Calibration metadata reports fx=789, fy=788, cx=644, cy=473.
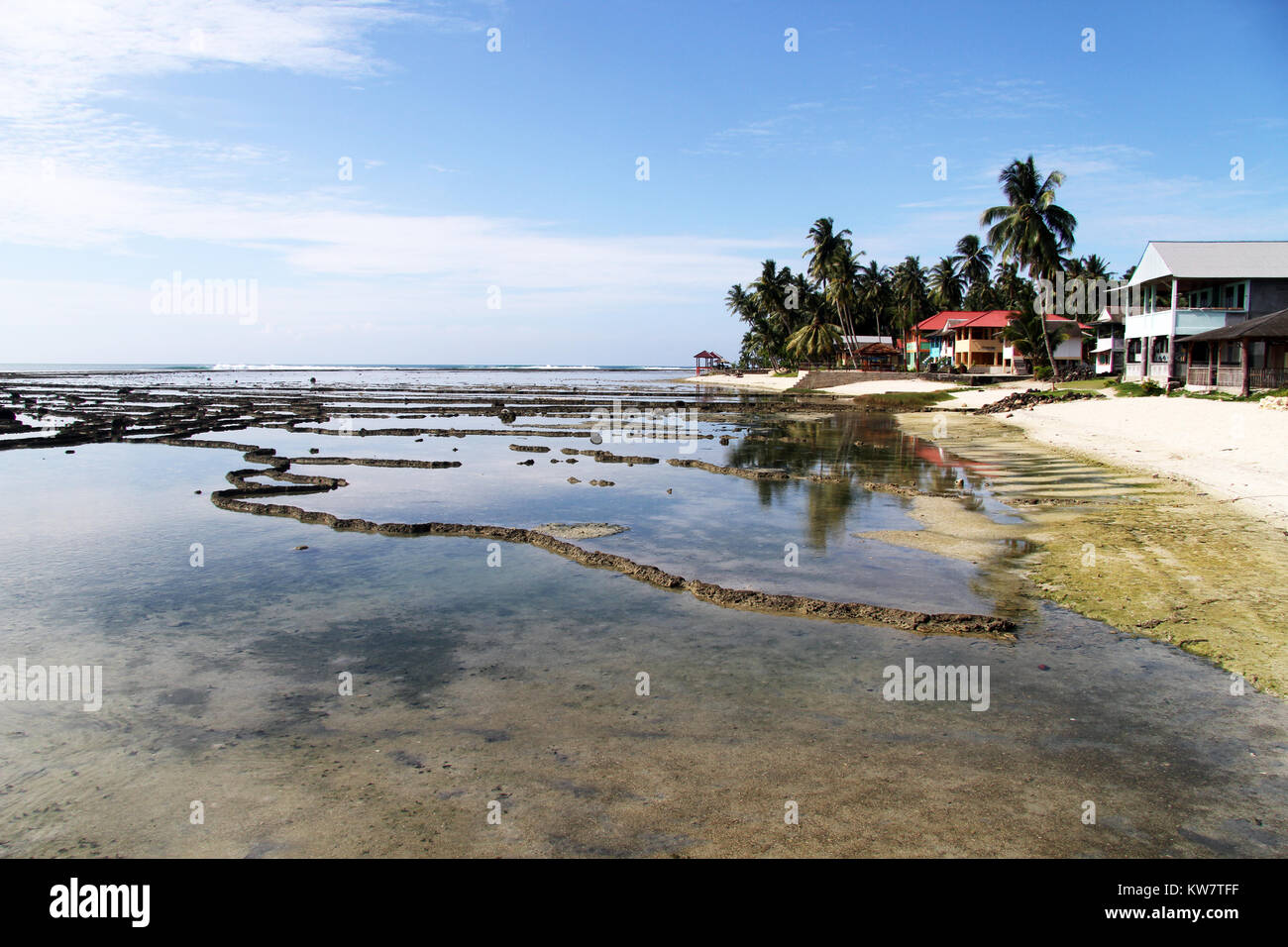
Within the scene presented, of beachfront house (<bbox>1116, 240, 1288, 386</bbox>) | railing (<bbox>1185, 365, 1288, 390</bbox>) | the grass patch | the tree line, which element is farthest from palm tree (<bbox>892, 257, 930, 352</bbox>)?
railing (<bbox>1185, 365, 1288, 390</bbox>)

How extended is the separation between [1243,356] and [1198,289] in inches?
460

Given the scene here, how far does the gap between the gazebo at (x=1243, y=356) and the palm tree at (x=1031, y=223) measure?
15.0 meters

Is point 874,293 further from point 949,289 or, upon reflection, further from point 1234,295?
point 1234,295

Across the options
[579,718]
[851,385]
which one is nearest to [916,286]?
[851,385]

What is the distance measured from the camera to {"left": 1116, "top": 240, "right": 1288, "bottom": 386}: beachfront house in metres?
39.1

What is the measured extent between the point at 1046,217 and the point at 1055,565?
56163 millimetres

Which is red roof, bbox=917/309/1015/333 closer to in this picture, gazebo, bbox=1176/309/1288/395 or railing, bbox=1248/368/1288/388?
gazebo, bbox=1176/309/1288/395

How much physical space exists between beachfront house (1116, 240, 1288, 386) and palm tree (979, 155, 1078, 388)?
1266 centimetres

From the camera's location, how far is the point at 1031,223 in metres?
58.0

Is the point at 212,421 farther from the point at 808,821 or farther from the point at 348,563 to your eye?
the point at 808,821

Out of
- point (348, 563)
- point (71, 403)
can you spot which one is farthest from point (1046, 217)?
point (71, 403)

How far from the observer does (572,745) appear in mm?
6867

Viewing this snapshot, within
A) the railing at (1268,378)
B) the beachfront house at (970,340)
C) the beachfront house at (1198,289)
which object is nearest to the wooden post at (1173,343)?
the beachfront house at (1198,289)

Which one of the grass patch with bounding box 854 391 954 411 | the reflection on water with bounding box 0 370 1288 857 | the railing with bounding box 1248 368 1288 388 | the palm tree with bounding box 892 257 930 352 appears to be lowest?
the reflection on water with bounding box 0 370 1288 857
